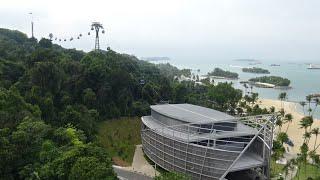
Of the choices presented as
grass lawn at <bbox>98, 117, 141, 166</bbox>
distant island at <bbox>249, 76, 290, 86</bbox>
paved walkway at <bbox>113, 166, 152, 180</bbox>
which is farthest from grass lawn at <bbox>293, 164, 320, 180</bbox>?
distant island at <bbox>249, 76, 290, 86</bbox>

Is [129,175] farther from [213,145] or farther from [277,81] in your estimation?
[277,81]

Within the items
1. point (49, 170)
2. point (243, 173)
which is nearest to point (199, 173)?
point (243, 173)

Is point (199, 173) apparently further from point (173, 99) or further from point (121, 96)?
point (173, 99)

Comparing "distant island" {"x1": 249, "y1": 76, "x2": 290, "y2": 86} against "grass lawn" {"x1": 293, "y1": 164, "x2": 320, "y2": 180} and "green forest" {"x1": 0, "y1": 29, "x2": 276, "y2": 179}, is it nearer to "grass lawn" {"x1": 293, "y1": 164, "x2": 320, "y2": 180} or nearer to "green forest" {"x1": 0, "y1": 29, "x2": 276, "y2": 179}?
"green forest" {"x1": 0, "y1": 29, "x2": 276, "y2": 179}

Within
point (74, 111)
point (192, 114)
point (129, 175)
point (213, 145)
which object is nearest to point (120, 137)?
point (74, 111)

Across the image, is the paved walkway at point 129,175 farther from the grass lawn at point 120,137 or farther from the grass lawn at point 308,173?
the grass lawn at point 308,173
